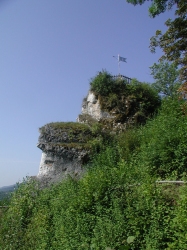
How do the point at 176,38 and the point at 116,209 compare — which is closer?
the point at 116,209

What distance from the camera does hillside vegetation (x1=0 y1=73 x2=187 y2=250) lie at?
563 cm

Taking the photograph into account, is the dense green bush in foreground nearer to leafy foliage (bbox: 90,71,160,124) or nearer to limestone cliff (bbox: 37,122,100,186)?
limestone cliff (bbox: 37,122,100,186)

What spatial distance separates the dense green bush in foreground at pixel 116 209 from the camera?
562cm

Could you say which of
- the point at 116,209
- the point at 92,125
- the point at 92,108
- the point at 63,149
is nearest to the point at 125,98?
the point at 92,108

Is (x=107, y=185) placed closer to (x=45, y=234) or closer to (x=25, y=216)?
(x=45, y=234)

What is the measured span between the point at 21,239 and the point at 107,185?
3273 mm

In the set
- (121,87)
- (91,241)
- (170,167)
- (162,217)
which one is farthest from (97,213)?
(121,87)

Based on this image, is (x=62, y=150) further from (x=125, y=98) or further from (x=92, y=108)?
(x=125, y=98)

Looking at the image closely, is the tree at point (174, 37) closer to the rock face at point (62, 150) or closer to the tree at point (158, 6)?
the tree at point (158, 6)

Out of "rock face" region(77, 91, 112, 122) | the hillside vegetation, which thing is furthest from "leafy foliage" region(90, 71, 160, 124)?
the hillside vegetation

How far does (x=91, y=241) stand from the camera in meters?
6.34

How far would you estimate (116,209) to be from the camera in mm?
6391

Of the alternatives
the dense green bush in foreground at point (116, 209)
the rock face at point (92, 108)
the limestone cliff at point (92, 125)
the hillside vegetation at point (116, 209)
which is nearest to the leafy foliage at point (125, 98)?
the limestone cliff at point (92, 125)

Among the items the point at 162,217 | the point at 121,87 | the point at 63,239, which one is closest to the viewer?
the point at 162,217
